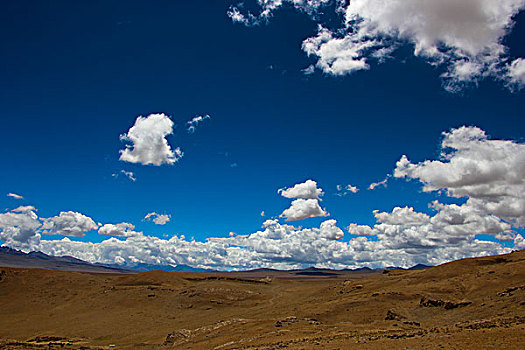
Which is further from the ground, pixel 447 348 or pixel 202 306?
pixel 447 348

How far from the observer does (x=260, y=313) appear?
6731 centimetres

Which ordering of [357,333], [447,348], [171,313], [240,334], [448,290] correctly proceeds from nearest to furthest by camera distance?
1. [447,348]
2. [357,333]
3. [240,334]
4. [448,290]
5. [171,313]

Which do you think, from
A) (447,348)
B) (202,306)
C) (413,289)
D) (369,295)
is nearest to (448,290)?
(413,289)

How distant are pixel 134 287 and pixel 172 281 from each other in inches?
576

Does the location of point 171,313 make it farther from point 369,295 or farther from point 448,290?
point 448,290

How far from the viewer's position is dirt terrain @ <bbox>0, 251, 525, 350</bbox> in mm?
29016

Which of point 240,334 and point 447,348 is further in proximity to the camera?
point 240,334

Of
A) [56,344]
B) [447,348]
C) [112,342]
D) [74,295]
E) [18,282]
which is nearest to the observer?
[447,348]

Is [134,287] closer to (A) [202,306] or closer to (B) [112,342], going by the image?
(A) [202,306]

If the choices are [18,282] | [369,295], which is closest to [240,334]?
[369,295]

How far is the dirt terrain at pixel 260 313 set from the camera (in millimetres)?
29016

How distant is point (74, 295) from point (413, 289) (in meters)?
85.8

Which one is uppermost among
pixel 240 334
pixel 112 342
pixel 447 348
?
pixel 447 348

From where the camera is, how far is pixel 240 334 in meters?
38.8
